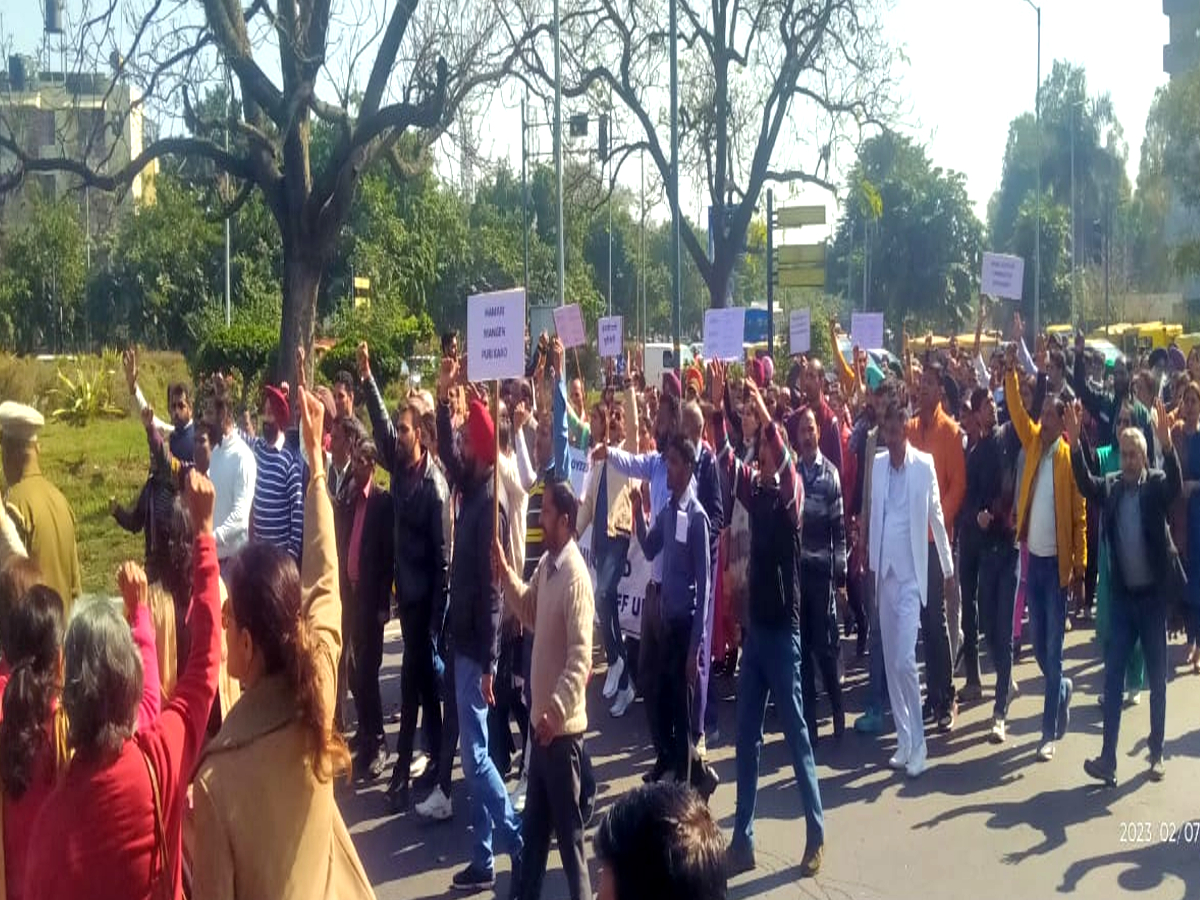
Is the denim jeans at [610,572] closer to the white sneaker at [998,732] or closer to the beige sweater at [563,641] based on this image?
the white sneaker at [998,732]

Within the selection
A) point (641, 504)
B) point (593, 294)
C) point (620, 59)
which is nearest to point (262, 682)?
point (641, 504)

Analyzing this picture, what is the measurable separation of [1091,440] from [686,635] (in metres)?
5.18

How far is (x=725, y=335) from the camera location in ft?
40.8

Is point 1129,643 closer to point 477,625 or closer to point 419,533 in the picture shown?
point 477,625

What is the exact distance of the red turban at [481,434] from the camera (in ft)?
21.9

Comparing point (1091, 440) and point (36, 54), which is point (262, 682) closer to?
point (1091, 440)

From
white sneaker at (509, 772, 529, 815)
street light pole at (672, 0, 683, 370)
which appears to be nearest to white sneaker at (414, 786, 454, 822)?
white sneaker at (509, 772, 529, 815)

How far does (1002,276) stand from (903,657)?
5842 mm

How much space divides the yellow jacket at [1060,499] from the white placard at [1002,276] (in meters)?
3.84

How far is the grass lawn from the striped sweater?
3386mm

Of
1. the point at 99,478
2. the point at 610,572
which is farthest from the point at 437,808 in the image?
the point at 99,478

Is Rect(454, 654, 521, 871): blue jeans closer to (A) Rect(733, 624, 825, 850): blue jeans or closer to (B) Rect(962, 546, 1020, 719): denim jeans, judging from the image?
(A) Rect(733, 624, 825, 850): blue jeans

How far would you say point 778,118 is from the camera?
82.1ft

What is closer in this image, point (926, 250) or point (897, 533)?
point (897, 533)
